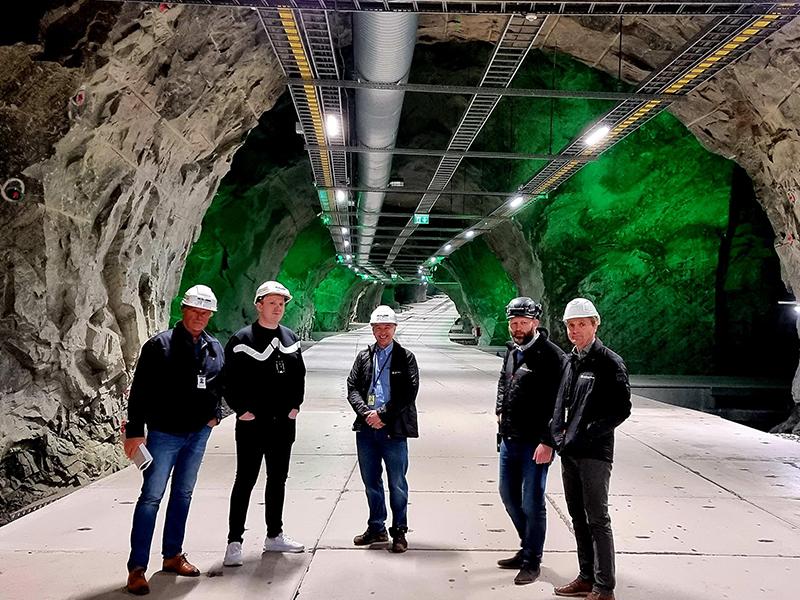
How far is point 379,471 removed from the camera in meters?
4.16

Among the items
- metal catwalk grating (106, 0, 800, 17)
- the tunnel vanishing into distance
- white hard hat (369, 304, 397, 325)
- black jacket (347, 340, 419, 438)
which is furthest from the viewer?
the tunnel vanishing into distance

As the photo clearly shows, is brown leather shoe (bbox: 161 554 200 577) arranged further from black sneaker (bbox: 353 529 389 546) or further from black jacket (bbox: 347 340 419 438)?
black jacket (bbox: 347 340 419 438)

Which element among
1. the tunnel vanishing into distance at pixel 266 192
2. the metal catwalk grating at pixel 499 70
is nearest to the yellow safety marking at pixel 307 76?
the tunnel vanishing into distance at pixel 266 192

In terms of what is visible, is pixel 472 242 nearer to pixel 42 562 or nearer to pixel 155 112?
pixel 155 112

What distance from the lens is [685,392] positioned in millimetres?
13805

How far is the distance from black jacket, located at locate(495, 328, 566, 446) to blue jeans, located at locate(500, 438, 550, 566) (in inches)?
3.5

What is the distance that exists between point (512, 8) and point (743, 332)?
1474cm

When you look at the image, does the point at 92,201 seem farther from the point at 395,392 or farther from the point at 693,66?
the point at 693,66

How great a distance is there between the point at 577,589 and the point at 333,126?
6.97 meters

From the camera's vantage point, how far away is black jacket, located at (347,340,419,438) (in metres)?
3.98

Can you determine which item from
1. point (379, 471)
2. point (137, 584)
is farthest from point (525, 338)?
point (137, 584)

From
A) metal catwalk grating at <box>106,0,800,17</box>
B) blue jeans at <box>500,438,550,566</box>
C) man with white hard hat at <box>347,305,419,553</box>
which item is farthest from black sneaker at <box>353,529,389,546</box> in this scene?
metal catwalk grating at <box>106,0,800,17</box>

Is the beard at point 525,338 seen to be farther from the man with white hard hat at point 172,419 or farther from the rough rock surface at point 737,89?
the rough rock surface at point 737,89

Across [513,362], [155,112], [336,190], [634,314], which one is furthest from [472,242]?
[513,362]
